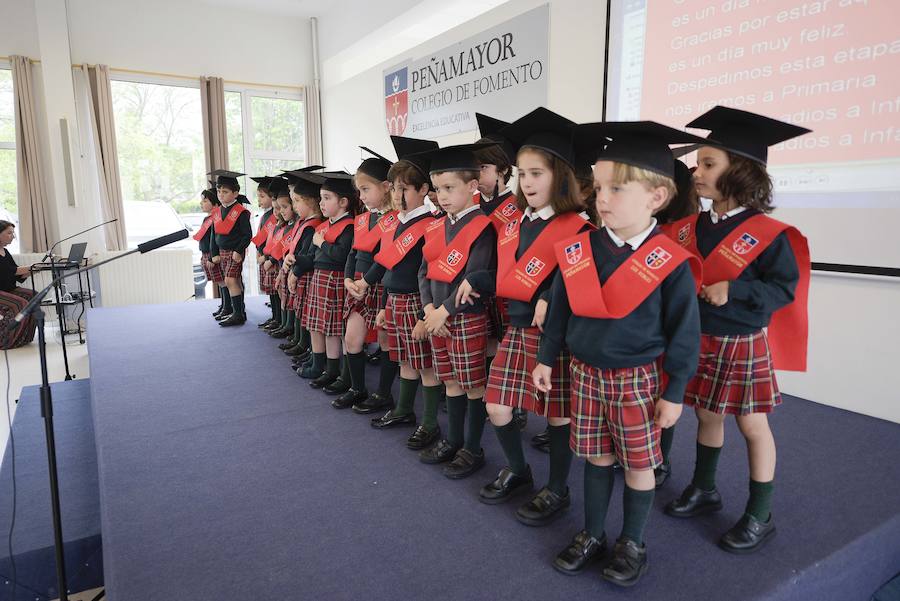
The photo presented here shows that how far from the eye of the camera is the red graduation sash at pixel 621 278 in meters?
1.38

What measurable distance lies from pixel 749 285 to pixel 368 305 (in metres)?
1.85

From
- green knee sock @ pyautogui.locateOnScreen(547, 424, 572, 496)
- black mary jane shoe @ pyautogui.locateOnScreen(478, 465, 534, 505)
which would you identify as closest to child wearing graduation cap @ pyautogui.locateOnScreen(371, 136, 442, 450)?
black mary jane shoe @ pyautogui.locateOnScreen(478, 465, 534, 505)

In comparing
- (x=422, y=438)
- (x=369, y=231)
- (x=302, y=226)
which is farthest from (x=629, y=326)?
(x=302, y=226)

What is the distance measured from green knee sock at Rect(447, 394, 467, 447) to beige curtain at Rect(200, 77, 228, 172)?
649 centimetres

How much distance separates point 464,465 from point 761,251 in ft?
4.16

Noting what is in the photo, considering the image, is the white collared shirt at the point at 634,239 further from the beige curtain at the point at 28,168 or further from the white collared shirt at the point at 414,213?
the beige curtain at the point at 28,168

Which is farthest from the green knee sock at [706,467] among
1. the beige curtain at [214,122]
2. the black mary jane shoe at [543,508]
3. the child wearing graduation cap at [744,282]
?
the beige curtain at [214,122]

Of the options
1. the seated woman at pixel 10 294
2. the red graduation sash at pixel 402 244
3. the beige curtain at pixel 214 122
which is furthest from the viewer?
the beige curtain at pixel 214 122

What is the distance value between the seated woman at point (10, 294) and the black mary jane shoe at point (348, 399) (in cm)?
426

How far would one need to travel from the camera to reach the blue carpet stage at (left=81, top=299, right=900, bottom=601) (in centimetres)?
154

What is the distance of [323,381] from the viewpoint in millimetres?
3209

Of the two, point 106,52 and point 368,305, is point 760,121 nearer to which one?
point 368,305

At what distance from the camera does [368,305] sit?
290cm

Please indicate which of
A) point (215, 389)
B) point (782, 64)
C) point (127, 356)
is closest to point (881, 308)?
point (782, 64)
